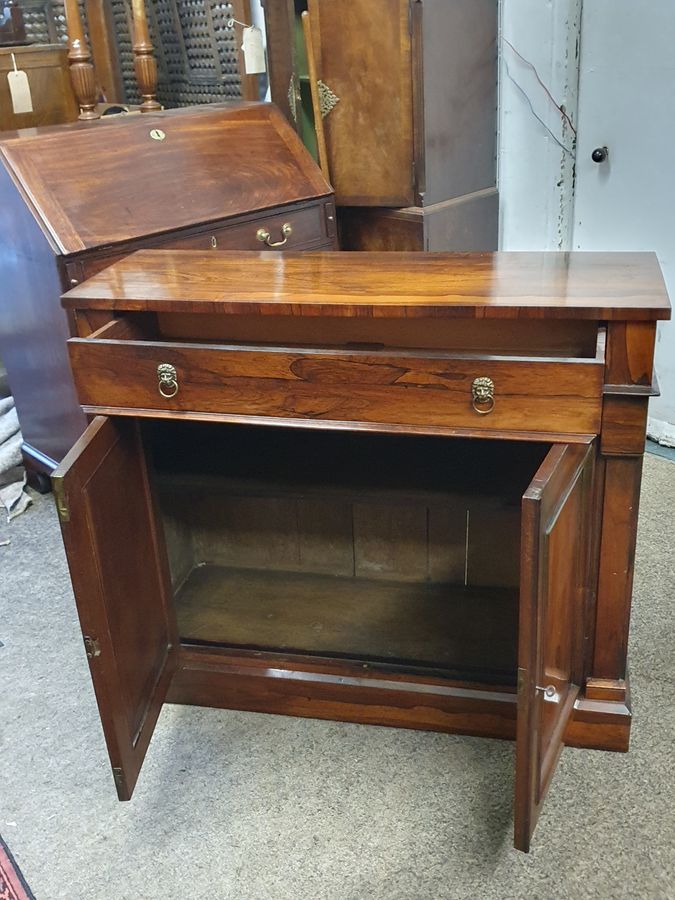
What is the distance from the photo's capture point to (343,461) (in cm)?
170

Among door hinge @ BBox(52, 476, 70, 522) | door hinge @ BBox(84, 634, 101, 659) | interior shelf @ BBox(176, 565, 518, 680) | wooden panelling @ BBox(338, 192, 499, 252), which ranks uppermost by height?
wooden panelling @ BBox(338, 192, 499, 252)

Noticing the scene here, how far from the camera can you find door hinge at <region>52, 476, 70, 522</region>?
124 cm

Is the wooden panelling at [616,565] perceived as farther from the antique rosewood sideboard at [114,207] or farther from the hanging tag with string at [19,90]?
the hanging tag with string at [19,90]

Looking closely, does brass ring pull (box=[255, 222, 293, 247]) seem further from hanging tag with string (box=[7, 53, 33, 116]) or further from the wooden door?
hanging tag with string (box=[7, 53, 33, 116])

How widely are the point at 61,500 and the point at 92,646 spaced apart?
22cm

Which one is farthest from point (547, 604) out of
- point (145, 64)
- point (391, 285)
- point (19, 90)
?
point (19, 90)

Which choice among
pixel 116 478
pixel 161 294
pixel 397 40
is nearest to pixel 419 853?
pixel 116 478

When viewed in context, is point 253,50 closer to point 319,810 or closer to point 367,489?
point 367,489

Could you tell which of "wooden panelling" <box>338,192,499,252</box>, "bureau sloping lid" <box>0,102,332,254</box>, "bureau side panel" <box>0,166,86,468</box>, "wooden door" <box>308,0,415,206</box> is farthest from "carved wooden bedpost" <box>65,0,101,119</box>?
"wooden panelling" <box>338,192,499,252</box>

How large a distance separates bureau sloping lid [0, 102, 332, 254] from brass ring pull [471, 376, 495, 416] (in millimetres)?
1127

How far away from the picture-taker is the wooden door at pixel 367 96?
244cm

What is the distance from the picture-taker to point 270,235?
248cm

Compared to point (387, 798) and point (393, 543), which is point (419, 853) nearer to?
point (387, 798)

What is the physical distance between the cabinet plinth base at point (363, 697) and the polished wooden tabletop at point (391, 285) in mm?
682
